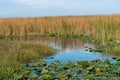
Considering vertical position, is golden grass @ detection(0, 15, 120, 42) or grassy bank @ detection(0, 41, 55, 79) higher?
golden grass @ detection(0, 15, 120, 42)

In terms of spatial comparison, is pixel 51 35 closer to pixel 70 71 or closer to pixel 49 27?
pixel 49 27

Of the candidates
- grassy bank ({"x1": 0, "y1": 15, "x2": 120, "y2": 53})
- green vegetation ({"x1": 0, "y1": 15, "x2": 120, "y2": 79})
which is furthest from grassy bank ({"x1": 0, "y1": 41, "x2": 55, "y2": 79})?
grassy bank ({"x1": 0, "y1": 15, "x2": 120, "y2": 53})

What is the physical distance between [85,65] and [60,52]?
4.42m

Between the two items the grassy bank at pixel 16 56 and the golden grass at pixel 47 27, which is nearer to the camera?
the grassy bank at pixel 16 56

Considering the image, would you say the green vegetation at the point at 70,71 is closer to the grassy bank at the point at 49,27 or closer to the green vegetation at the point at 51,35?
the green vegetation at the point at 51,35

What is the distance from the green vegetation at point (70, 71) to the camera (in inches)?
336

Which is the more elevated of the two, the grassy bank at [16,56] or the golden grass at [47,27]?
the golden grass at [47,27]

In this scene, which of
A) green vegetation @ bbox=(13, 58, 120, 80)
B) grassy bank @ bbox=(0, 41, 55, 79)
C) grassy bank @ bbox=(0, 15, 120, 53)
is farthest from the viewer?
grassy bank @ bbox=(0, 15, 120, 53)

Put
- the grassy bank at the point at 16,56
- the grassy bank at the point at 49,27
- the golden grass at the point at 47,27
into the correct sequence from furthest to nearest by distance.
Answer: the golden grass at the point at 47,27, the grassy bank at the point at 49,27, the grassy bank at the point at 16,56

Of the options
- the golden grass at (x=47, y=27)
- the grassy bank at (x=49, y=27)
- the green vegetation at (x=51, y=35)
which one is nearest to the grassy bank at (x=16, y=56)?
the green vegetation at (x=51, y=35)

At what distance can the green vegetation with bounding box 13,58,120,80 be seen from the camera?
8.54 meters

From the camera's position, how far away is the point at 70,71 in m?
9.15

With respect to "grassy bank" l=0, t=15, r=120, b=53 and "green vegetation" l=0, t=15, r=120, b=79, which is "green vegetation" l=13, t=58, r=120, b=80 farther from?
"grassy bank" l=0, t=15, r=120, b=53

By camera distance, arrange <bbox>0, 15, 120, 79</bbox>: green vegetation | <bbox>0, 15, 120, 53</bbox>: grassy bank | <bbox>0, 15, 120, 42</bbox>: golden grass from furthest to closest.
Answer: <bbox>0, 15, 120, 42</bbox>: golden grass → <bbox>0, 15, 120, 53</bbox>: grassy bank → <bbox>0, 15, 120, 79</bbox>: green vegetation
